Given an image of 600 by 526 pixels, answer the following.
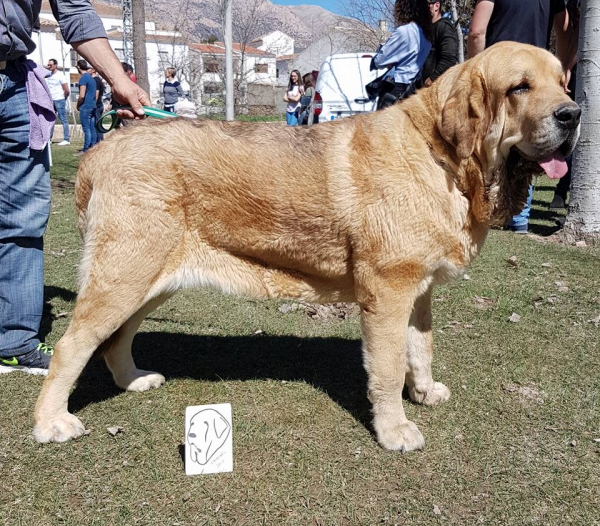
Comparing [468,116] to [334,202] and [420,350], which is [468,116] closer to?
[334,202]

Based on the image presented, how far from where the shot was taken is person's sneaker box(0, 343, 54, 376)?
154 inches

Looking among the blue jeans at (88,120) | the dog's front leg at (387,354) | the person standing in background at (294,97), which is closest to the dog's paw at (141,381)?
the dog's front leg at (387,354)

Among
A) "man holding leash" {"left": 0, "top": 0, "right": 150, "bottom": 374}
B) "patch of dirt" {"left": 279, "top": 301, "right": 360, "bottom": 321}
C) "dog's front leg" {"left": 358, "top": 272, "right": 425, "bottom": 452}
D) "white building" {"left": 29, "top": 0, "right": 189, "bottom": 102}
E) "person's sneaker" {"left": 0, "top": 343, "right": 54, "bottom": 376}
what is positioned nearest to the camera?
"dog's front leg" {"left": 358, "top": 272, "right": 425, "bottom": 452}

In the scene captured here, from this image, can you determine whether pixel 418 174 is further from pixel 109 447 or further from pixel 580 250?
pixel 580 250

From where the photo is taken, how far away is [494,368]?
4004mm

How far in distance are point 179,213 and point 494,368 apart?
96.7 inches

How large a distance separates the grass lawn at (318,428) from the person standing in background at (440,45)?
2.62 m

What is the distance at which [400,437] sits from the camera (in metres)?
3.10

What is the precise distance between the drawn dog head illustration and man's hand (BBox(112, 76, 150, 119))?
1.92 m

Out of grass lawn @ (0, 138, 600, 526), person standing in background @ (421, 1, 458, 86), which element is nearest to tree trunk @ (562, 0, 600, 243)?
person standing in background @ (421, 1, 458, 86)

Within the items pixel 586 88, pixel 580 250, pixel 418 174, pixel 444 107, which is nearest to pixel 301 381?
pixel 418 174

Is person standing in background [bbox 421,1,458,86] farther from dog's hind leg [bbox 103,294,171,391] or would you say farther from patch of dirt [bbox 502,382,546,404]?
dog's hind leg [bbox 103,294,171,391]

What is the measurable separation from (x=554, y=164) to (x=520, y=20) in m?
3.81

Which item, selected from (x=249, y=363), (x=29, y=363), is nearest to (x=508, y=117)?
(x=249, y=363)
